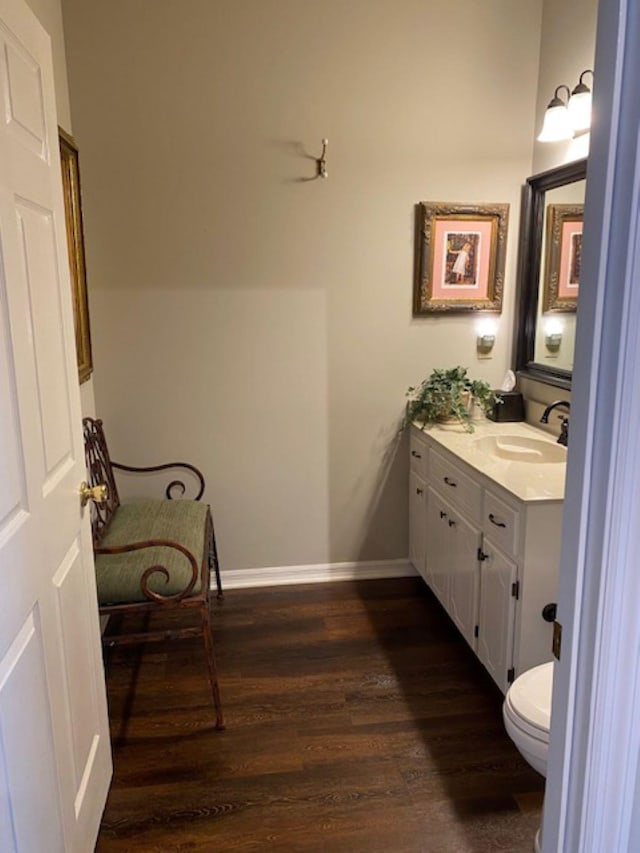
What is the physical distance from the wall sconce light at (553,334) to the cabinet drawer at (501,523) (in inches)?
38.5

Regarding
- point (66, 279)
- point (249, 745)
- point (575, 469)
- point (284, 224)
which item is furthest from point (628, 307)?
point (284, 224)

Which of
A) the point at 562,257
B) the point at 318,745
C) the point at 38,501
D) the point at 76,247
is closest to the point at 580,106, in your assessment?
the point at 562,257

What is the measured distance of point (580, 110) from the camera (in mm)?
2547

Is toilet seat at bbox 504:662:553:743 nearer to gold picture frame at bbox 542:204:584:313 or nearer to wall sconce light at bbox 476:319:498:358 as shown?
gold picture frame at bbox 542:204:584:313

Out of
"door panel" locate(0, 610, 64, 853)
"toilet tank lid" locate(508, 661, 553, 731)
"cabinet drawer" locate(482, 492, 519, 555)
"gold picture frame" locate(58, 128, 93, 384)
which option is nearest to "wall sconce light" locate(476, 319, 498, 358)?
"cabinet drawer" locate(482, 492, 519, 555)

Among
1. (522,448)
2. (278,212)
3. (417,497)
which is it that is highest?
(278,212)

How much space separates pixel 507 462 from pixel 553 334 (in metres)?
0.82

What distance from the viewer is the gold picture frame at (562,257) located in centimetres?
272

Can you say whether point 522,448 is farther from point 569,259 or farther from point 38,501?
point 38,501

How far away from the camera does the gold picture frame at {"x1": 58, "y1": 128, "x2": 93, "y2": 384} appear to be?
252 centimetres

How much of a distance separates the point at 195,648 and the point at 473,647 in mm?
1185

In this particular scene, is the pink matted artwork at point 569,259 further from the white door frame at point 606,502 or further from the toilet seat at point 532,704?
the white door frame at point 606,502

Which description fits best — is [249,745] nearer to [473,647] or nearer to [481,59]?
[473,647]

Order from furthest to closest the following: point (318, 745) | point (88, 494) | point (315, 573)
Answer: point (315, 573) < point (318, 745) < point (88, 494)
